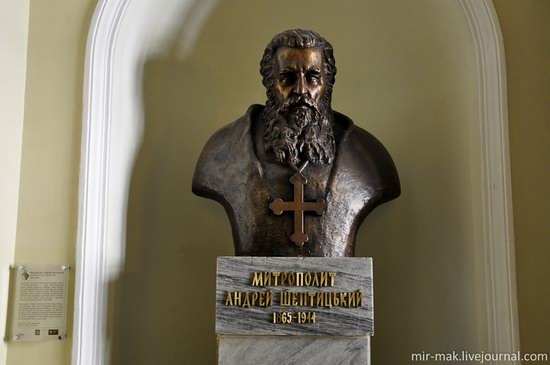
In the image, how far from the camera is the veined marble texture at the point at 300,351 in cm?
281

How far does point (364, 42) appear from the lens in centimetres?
395

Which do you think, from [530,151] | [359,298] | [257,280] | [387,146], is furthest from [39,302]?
[530,151]

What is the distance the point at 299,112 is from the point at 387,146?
80cm

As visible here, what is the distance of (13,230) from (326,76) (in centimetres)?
157

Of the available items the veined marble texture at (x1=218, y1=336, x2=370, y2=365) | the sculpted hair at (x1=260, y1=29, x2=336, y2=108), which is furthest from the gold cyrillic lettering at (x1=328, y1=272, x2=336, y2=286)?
the sculpted hair at (x1=260, y1=29, x2=336, y2=108)

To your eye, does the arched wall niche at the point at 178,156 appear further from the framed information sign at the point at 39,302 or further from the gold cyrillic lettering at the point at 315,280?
the gold cyrillic lettering at the point at 315,280

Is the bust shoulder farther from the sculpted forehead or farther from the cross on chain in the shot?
the sculpted forehead

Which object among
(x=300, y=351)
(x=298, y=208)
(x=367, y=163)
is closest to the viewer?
(x=300, y=351)

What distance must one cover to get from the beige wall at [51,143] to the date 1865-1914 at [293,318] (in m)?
0.98

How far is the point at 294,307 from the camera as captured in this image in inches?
112

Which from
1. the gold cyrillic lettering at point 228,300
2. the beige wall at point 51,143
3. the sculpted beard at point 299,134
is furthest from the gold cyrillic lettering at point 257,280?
the beige wall at point 51,143

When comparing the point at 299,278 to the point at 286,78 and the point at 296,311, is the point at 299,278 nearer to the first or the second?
the point at 296,311

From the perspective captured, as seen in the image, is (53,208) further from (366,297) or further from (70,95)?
(366,297)

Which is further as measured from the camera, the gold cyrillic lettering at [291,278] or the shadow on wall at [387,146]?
the shadow on wall at [387,146]
